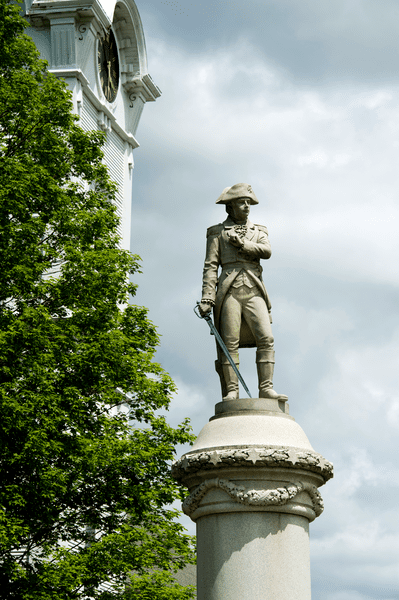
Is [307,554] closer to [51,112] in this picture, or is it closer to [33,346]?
[33,346]

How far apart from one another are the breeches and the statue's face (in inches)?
28.5

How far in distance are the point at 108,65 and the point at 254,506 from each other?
29.1 metres

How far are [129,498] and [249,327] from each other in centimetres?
752

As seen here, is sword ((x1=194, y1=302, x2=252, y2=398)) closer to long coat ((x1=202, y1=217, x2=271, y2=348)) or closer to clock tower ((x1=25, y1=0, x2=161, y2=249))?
long coat ((x1=202, y1=217, x2=271, y2=348))

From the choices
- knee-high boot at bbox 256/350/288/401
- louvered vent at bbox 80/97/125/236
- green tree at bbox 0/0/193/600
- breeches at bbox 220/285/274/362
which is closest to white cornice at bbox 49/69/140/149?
louvered vent at bbox 80/97/125/236

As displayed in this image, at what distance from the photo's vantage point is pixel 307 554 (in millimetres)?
7891

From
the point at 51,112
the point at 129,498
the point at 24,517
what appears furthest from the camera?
the point at 51,112

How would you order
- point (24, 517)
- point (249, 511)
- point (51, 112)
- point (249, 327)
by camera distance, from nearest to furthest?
1. point (249, 511)
2. point (249, 327)
3. point (24, 517)
4. point (51, 112)

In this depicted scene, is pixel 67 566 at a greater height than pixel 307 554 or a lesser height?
greater

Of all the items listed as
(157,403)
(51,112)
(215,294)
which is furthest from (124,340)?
(215,294)

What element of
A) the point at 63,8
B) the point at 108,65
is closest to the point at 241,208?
the point at 63,8

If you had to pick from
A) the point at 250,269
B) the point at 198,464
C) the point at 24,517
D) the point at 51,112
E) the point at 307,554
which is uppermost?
the point at 51,112

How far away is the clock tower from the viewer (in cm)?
3031

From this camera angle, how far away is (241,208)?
8867mm
